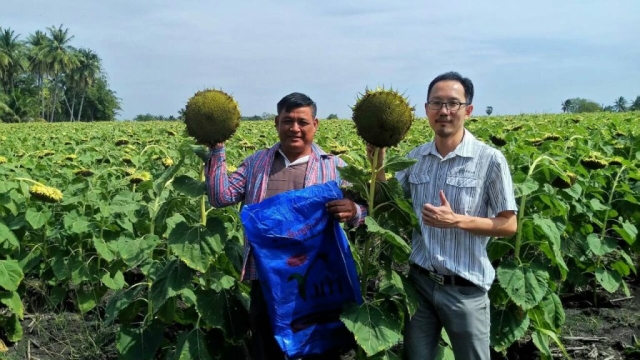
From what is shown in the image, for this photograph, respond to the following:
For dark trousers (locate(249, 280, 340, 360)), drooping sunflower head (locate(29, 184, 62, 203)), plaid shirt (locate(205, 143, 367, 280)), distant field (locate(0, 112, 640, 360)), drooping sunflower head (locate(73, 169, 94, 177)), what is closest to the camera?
plaid shirt (locate(205, 143, 367, 280))

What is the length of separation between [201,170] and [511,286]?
5.36 ft

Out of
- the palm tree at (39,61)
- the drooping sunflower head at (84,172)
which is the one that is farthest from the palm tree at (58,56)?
the drooping sunflower head at (84,172)

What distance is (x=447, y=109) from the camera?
2518mm

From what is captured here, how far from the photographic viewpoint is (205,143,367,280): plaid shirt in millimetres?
2705

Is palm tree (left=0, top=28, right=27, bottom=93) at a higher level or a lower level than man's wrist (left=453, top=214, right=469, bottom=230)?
higher

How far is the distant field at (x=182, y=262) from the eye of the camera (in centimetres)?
293

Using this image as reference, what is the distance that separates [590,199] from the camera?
15.5 feet

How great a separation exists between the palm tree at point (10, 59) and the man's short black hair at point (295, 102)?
7074cm

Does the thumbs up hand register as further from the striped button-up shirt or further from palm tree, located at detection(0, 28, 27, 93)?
palm tree, located at detection(0, 28, 27, 93)

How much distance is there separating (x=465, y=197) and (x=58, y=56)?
73190 millimetres

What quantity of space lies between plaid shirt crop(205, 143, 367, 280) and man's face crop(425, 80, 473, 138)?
1.50 feet

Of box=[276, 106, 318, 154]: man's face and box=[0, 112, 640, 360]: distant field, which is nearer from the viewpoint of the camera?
box=[276, 106, 318, 154]: man's face

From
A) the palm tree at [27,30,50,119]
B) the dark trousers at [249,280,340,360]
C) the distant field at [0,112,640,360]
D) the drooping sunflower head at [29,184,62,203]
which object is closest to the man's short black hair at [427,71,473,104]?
the distant field at [0,112,640,360]

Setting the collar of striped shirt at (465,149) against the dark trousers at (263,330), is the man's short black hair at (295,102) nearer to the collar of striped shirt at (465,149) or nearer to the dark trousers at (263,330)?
the collar of striped shirt at (465,149)
